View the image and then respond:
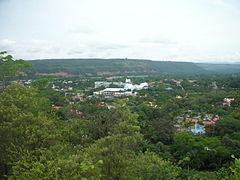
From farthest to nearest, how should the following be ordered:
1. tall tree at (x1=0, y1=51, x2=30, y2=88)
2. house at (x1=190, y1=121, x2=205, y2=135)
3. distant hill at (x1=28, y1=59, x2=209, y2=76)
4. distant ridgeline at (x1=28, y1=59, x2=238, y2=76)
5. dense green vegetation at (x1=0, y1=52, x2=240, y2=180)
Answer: distant hill at (x1=28, y1=59, x2=209, y2=76), distant ridgeline at (x1=28, y1=59, x2=238, y2=76), house at (x1=190, y1=121, x2=205, y2=135), tall tree at (x1=0, y1=51, x2=30, y2=88), dense green vegetation at (x1=0, y1=52, x2=240, y2=180)

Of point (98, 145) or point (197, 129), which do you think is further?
point (197, 129)

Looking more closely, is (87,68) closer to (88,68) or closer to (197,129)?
(88,68)

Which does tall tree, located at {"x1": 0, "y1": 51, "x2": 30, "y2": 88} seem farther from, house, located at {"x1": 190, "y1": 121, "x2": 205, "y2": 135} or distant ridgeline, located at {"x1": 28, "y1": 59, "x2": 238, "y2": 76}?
distant ridgeline, located at {"x1": 28, "y1": 59, "x2": 238, "y2": 76}

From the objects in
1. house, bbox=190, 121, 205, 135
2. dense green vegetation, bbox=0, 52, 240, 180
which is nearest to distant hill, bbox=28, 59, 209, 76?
dense green vegetation, bbox=0, 52, 240, 180

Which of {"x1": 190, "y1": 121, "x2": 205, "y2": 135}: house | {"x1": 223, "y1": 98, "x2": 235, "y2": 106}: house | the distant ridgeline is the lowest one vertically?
{"x1": 190, "y1": 121, "x2": 205, "y2": 135}: house

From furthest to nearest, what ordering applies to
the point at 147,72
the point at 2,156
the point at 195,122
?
the point at 147,72, the point at 195,122, the point at 2,156

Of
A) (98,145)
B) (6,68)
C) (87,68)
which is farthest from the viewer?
(87,68)

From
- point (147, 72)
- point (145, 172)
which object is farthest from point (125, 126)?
point (147, 72)

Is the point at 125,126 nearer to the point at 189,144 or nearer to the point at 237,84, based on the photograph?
the point at 189,144

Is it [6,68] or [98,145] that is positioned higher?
[6,68]

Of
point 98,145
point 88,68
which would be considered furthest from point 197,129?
point 88,68

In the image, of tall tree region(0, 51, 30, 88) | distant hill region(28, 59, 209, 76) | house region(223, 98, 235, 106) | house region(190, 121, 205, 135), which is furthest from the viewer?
distant hill region(28, 59, 209, 76)
